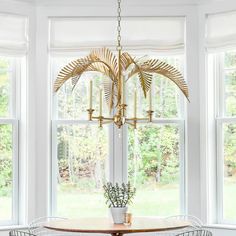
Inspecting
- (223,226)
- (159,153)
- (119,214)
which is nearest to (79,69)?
(159,153)

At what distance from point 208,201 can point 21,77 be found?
2.09 metres

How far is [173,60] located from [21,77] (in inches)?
57.3

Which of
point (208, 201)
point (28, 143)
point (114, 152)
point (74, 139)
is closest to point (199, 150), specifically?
point (208, 201)

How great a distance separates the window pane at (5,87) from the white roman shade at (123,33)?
0.47 meters

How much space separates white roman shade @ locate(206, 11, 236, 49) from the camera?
500cm

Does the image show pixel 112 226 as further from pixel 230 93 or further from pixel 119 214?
pixel 230 93

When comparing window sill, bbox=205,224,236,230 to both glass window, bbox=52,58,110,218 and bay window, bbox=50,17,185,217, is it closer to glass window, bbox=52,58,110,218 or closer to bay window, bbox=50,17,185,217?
bay window, bbox=50,17,185,217

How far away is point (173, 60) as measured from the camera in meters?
5.32

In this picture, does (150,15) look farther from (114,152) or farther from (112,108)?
(114,152)

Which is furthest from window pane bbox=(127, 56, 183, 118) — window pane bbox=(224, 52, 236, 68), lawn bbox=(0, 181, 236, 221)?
lawn bbox=(0, 181, 236, 221)

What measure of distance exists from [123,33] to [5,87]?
4.02 ft

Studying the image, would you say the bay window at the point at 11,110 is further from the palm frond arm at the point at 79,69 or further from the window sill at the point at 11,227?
the palm frond arm at the point at 79,69

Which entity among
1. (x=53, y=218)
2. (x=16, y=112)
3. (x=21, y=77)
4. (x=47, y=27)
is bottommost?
(x=53, y=218)

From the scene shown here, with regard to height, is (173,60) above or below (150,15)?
below
